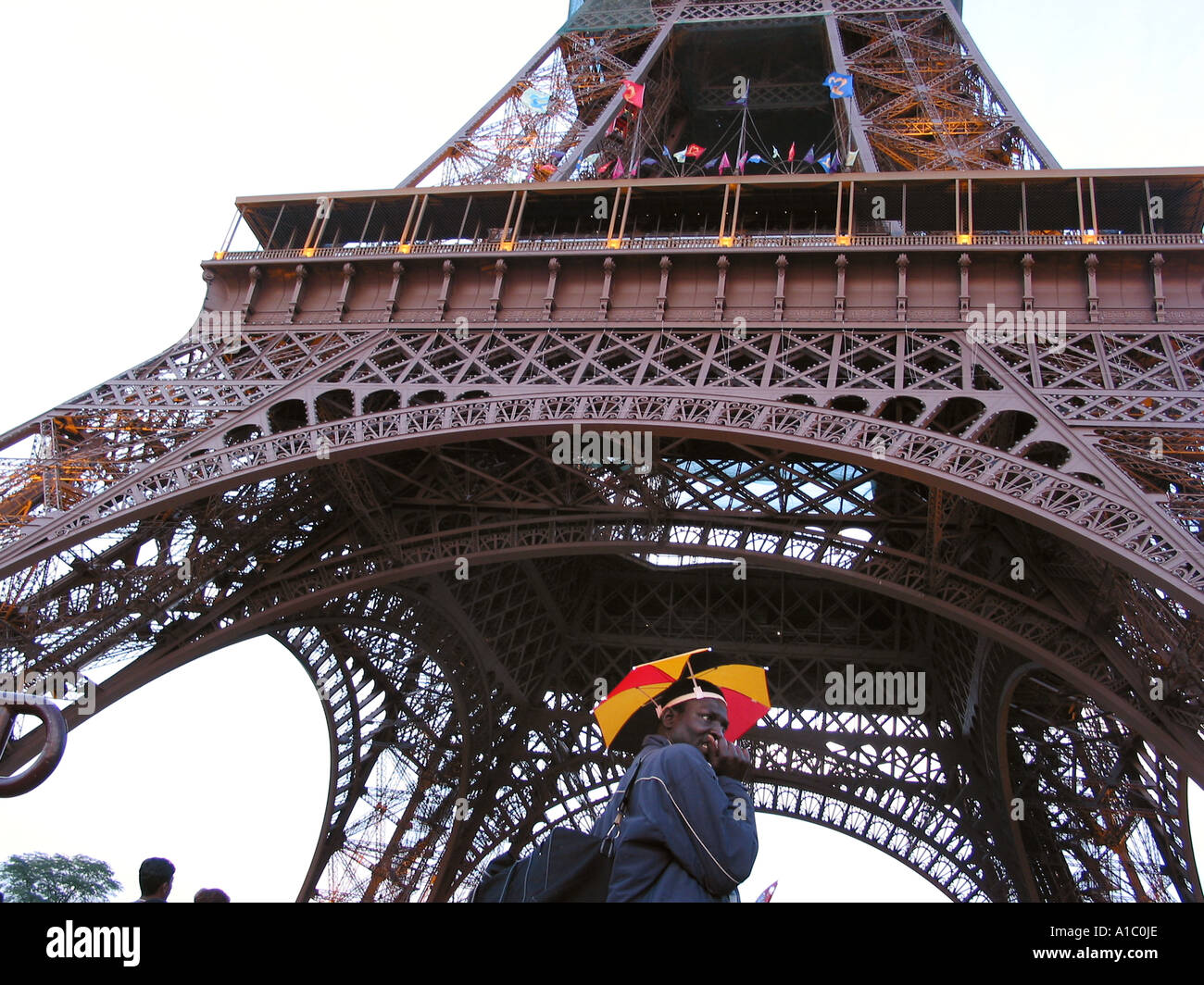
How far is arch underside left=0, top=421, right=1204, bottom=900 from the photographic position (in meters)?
17.0

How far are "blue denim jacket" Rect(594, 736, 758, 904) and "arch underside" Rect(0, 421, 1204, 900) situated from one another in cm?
1023

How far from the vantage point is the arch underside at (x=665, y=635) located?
17.0 metres

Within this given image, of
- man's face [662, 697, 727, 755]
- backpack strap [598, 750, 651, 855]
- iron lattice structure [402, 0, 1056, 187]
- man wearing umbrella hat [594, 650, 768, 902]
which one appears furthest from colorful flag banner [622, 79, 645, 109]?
backpack strap [598, 750, 651, 855]

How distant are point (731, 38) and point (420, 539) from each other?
20.4m

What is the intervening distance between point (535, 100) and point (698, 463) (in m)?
11.7

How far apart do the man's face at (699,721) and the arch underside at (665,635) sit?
968 centimetres

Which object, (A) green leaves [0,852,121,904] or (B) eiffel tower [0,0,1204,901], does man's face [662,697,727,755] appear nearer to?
(B) eiffel tower [0,0,1204,901]

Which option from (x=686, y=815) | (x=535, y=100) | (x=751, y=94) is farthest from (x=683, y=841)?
(x=751, y=94)

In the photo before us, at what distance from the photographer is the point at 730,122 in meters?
34.2

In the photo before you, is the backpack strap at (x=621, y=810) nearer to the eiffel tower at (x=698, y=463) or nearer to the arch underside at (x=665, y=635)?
the eiffel tower at (x=698, y=463)

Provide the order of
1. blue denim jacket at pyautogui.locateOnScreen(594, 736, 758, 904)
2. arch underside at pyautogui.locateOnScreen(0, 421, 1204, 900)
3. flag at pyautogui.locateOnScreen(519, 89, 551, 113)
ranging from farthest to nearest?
1. flag at pyautogui.locateOnScreen(519, 89, 551, 113)
2. arch underside at pyautogui.locateOnScreen(0, 421, 1204, 900)
3. blue denim jacket at pyautogui.locateOnScreen(594, 736, 758, 904)

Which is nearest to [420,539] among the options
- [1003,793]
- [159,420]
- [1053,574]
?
[159,420]
